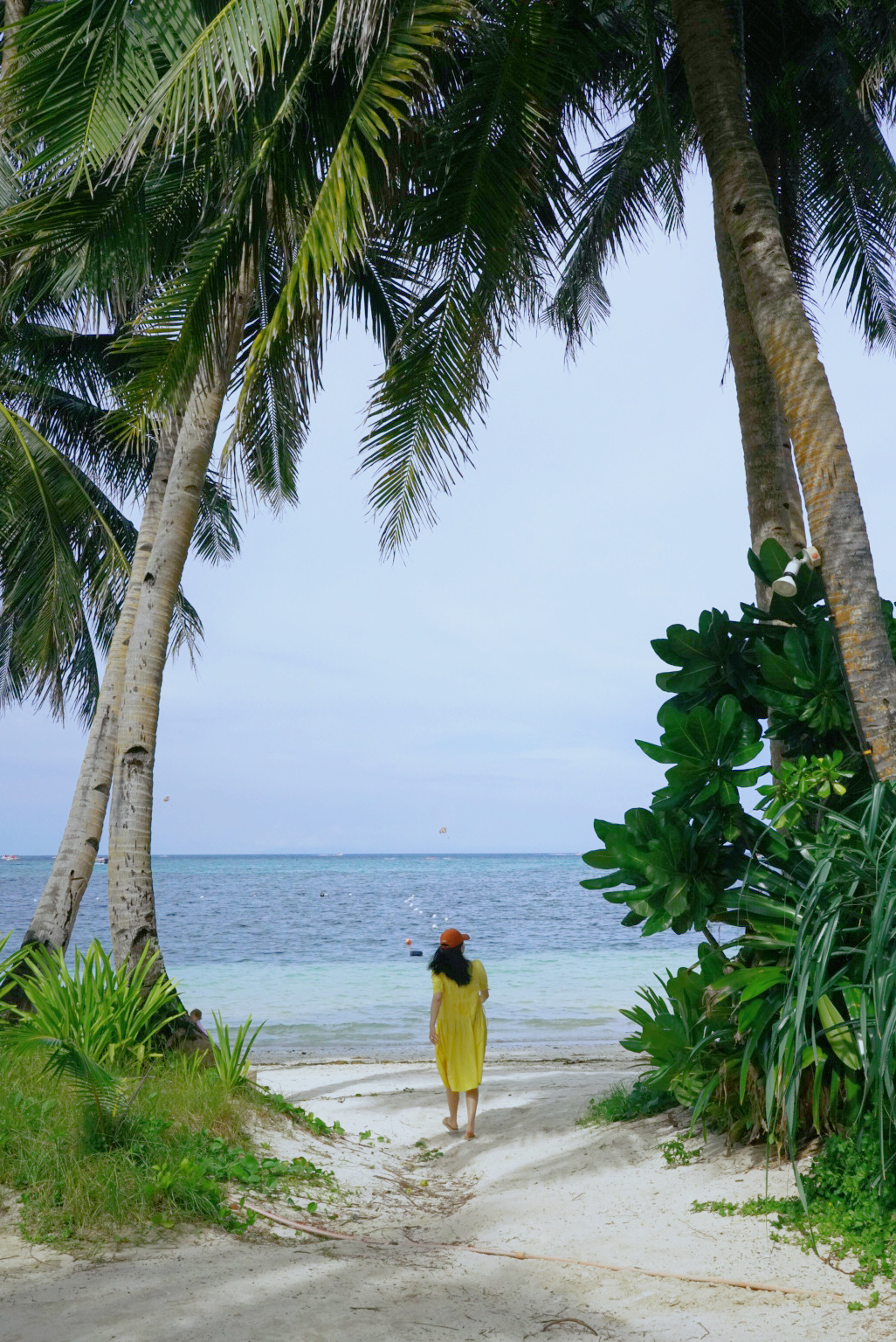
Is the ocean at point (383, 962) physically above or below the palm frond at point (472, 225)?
below

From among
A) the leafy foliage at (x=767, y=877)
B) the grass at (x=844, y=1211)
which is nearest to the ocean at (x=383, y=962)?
the leafy foliage at (x=767, y=877)

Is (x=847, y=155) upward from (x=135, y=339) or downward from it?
upward

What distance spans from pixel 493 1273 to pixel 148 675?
419cm

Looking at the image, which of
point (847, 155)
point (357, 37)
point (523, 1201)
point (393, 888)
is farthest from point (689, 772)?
point (393, 888)

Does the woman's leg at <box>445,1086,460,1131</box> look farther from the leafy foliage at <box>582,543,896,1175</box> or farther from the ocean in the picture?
the ocean

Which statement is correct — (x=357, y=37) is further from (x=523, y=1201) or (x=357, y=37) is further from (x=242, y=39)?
(x=523, y=1201)

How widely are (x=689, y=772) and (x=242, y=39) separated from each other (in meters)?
4.07

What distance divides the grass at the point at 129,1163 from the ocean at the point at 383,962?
206 centimetres

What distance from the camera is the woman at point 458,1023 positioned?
6176 millimetres

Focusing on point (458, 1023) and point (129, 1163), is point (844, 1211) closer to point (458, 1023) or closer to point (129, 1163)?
point (129, 1163)

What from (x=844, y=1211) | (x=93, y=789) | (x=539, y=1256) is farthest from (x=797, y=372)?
(x=93, y=789)

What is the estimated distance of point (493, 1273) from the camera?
3498 millimetres

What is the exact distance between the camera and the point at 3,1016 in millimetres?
6148

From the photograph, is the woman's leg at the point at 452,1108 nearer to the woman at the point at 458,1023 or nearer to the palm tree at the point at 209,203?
the woman at the point at 458,1023
